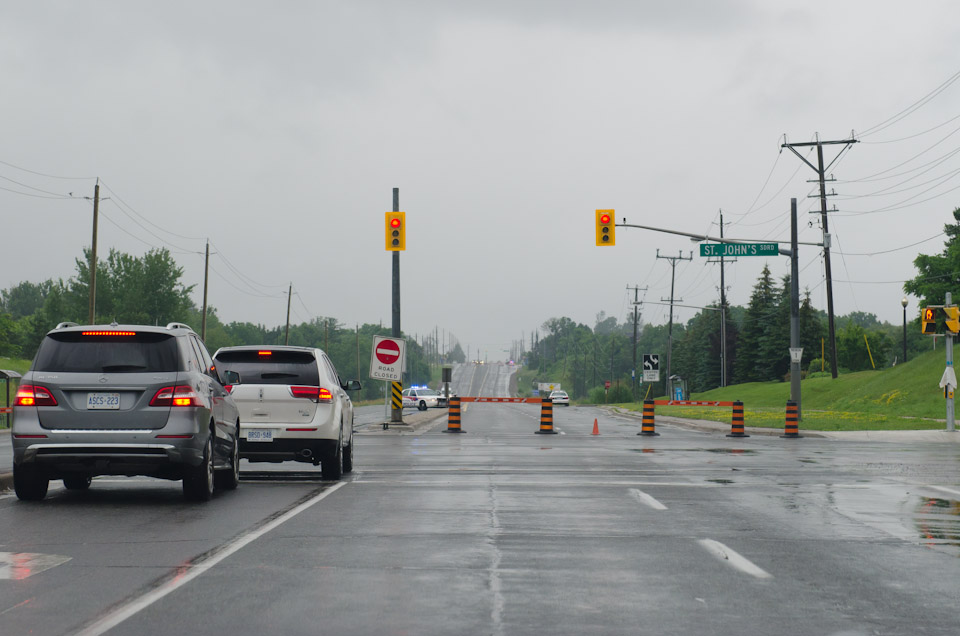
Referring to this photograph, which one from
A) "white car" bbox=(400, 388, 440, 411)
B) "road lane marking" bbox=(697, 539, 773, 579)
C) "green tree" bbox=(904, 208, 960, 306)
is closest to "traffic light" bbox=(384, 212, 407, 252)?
"road lane marking" bbox=(697, 539, 773, 579)

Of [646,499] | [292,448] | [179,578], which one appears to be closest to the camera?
[179,578]

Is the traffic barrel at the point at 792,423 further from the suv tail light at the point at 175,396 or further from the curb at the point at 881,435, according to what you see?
the suv tail light at the point at 175,396

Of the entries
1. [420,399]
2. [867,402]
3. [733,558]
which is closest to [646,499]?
[733,558]

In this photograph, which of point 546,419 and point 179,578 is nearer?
point 179,578

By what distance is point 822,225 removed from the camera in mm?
67938

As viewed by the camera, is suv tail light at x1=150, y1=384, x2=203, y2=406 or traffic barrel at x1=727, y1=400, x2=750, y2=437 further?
traffic barrel at x1=727, y1=400, x2=750, y2=437

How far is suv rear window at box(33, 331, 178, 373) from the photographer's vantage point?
12758mm

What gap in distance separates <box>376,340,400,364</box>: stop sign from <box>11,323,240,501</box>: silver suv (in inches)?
895

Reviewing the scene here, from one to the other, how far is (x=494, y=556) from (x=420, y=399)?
201 feet

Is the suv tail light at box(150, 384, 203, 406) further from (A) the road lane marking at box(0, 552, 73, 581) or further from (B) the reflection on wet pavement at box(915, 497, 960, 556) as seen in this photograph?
(B) the reflection on wet pavement at box(915, 497, 960, 556)

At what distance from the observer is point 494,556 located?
9008 mm

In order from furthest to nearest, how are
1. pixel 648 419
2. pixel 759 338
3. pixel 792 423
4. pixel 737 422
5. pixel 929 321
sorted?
pixel 759 338
pixel 929 321
pixel 648 419
pixel 737 422
pixel 792 423

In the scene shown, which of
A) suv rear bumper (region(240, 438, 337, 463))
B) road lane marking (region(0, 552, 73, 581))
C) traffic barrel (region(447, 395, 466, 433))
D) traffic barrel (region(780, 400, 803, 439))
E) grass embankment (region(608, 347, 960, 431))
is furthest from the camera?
grass embankment (region(608, 347, 960, 431))

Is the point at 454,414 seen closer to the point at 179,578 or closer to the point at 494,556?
the point at 494,556
